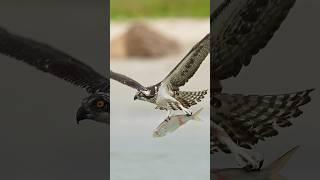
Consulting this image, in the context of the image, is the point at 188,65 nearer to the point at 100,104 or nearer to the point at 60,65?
the point at 100,104

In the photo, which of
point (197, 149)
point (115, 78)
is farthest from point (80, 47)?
point (197, 149)

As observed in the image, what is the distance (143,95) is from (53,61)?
26.7 inches

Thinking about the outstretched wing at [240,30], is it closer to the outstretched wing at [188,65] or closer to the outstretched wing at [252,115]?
the outstretched wing at [188,65]

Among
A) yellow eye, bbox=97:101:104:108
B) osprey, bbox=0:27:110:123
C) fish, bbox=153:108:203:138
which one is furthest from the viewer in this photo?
fish, bbox=153:108:203:138

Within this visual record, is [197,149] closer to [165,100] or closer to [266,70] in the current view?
[165,100]

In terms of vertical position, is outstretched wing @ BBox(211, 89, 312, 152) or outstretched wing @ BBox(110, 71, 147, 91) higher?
outstretched wing @ BBox(110, 71, 147, 91)

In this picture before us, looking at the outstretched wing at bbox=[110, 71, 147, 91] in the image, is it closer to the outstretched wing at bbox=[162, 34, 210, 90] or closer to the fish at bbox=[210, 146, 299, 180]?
the outstretched wing at bbox=[162, 34, 210, 90]

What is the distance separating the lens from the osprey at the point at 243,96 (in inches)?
134

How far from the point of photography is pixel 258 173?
3518 mm

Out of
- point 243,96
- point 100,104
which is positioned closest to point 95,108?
point 100,104

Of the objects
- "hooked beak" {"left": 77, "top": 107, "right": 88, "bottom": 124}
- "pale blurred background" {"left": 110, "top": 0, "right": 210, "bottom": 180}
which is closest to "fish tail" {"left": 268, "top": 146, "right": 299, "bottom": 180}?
"pale blurred background" {"left": 110, "top": 0, "right": 210, "bottom": 180}

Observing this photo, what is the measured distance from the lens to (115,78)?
3539 mm

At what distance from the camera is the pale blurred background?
353cm

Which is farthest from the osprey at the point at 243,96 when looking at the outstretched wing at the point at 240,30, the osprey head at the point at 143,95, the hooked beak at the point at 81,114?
the hooked beak at the point at 81,114
